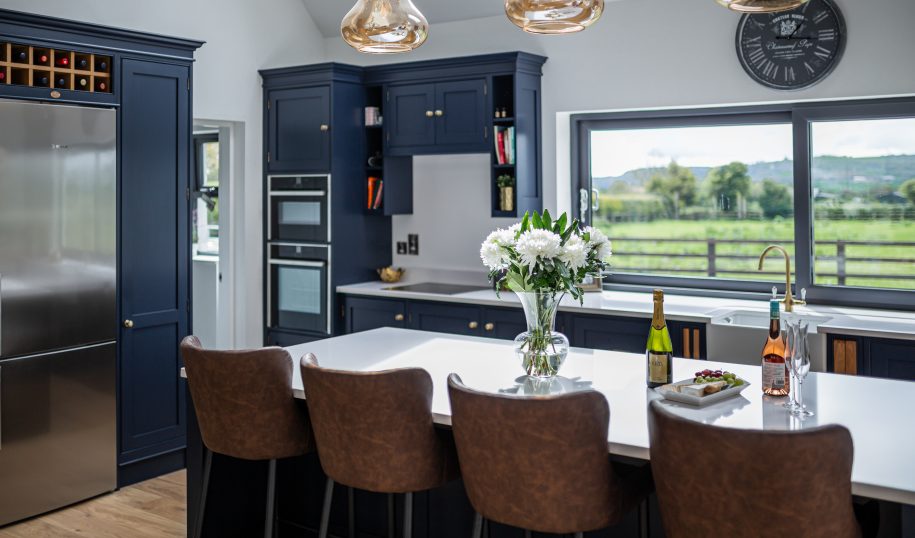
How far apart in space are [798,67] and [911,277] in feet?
4.12

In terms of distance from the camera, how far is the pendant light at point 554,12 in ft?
8.70

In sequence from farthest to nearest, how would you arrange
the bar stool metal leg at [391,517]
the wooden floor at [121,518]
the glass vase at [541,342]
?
the wooden floor at [121,518]
the bar stool metal leg at [391,517]
the glass vase at [541,342]

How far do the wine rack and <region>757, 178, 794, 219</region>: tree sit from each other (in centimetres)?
359

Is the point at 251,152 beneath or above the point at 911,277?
above

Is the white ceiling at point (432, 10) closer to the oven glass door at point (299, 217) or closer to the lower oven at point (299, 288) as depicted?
the oven glass door at point (299, 217)

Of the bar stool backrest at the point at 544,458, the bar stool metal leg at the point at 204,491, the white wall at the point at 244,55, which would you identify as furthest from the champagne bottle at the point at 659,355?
the white wall at the point at 244,55

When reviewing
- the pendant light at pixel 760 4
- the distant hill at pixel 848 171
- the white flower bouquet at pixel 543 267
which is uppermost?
the pendant light at pixel 760 4

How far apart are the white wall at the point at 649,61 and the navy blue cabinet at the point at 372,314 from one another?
629 mm

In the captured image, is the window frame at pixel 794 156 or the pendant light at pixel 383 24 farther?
the window frame at pixel 794 156

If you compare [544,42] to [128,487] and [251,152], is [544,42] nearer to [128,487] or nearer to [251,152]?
[251,152]

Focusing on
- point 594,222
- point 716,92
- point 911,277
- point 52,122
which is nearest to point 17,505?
point 52,122

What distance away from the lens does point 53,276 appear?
4113mm

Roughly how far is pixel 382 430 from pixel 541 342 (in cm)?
63

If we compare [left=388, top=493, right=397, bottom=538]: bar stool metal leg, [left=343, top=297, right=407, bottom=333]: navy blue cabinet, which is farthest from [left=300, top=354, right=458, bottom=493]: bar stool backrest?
[left=343, top=297, right=407, bottom=333]: navy blue cabinet
